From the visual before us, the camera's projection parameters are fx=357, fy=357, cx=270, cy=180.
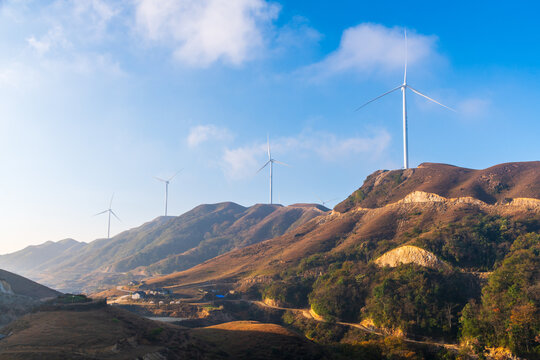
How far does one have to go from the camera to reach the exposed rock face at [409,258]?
243 feet

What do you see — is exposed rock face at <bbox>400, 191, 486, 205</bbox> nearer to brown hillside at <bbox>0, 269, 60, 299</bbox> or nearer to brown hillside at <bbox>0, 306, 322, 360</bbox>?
brown hillside at <bbox>0, 306, 322, 360</bbox>

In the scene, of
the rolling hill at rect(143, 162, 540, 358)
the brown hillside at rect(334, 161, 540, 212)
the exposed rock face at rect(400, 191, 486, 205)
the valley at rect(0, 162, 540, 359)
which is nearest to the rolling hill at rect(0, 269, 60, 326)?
the valley at rect(0, 162, 540, 359)

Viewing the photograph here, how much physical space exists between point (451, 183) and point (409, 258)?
4751cm

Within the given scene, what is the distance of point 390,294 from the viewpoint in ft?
221

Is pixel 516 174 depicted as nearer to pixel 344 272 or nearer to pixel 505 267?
pixel 505 267

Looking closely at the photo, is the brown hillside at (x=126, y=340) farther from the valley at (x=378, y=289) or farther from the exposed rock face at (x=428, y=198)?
the exposed rock face at (x=428, y=198)

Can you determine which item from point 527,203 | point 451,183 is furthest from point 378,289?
point 451,183

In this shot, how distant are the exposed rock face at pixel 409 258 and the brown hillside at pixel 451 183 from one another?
33615 millimetres

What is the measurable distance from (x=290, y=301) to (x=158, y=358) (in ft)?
187

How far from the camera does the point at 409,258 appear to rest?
7875cm

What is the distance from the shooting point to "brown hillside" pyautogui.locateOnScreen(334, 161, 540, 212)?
97750 mm

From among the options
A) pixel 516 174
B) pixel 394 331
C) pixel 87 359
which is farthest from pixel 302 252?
pixel 87 359

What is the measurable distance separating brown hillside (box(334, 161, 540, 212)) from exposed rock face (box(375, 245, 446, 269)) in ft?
110

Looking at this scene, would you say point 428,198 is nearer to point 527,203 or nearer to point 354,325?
point 527,203
